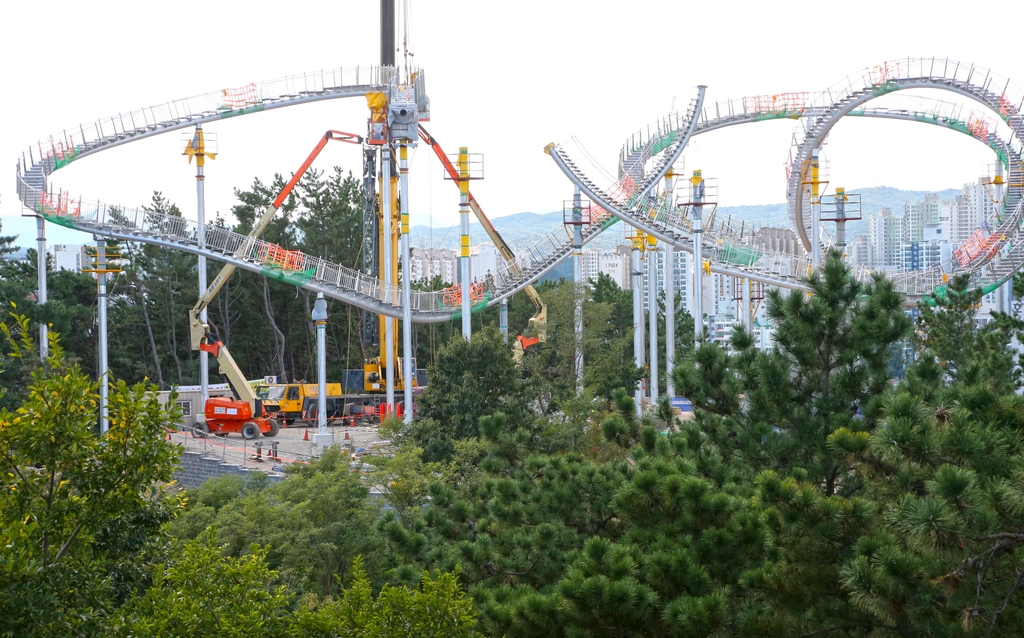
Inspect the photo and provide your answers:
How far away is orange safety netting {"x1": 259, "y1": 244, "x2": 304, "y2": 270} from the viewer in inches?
1133

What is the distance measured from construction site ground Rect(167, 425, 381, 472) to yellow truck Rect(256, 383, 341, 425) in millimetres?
1108

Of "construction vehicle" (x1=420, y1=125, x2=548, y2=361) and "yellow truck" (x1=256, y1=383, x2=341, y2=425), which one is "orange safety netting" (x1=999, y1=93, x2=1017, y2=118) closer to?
"construction vehicle" (x1=420, y1=125, x2=548, y2=361)

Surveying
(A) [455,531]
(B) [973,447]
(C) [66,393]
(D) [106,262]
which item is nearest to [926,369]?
(B) [973,447]

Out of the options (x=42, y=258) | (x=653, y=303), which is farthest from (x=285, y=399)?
(x=653, y=303)

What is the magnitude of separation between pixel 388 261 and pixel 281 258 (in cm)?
263

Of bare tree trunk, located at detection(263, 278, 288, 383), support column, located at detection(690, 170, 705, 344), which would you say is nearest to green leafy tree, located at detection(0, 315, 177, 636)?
support column, located at detection(690, 170, 705, 344)

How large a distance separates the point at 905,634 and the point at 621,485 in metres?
2.96

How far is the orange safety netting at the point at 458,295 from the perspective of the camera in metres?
31.2

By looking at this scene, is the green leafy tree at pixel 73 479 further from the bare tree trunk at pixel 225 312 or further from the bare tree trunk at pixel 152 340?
the bare tree trunk at pixel 225 312

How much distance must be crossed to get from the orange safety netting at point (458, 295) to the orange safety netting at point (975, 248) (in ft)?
39.9

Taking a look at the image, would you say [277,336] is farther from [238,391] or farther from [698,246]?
[698,246]

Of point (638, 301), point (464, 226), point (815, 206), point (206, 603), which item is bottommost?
point (206, 603)

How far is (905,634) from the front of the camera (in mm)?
8492

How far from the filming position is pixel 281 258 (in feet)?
95.2
